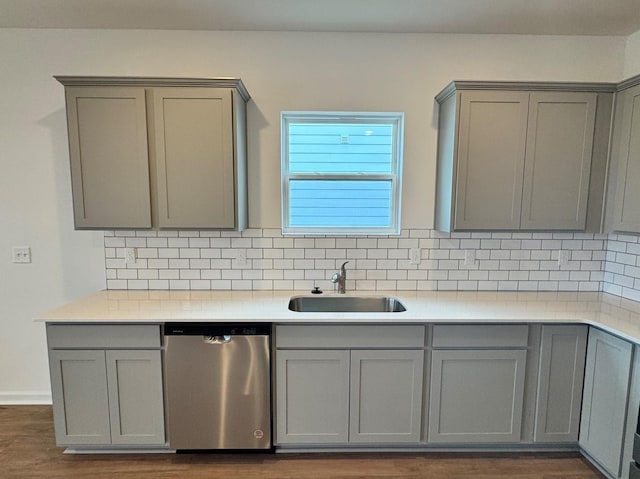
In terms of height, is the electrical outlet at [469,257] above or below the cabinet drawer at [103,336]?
above

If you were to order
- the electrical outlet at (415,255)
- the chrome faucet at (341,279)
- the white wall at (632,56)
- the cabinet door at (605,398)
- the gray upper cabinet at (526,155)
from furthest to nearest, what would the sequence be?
1. the electrical outlet at (415,255)
2. the chrome faucet at (341,279)
3. the white wall at (632,56)
4. the gray upper cabinet at (526,155)
5. the cabinet door at (605,398)

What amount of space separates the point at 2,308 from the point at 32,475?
1.26 m

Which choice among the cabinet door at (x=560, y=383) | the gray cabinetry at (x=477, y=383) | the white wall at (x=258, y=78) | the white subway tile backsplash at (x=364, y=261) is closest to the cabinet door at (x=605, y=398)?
the cabinet door at (x=560, y=383)

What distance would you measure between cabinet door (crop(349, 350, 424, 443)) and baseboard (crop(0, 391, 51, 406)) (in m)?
2.41

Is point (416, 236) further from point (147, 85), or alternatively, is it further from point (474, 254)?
point (147, 85)

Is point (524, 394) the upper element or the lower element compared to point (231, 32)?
lower

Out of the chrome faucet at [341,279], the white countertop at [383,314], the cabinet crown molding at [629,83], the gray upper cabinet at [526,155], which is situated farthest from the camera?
the chrome faucet at [341,279]

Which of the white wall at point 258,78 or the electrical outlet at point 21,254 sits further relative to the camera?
the electrical outlet at point 21,254

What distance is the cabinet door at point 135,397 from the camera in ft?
6.60

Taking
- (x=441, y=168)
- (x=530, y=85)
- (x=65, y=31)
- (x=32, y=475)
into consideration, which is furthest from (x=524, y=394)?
(x=65, y=31)

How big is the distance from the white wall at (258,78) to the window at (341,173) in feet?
0.31

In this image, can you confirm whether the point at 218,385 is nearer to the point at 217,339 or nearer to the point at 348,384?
the point at 217,339

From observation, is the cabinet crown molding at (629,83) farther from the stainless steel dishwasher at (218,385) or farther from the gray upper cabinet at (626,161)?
the stainless steel dishwasher at (218,385)

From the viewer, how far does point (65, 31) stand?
7.86 feet
